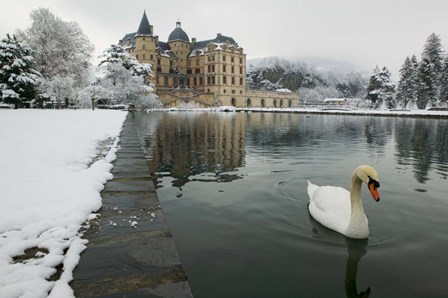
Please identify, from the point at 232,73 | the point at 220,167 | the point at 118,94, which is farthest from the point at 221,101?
the point at 220,167

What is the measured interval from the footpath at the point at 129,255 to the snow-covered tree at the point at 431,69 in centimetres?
5988

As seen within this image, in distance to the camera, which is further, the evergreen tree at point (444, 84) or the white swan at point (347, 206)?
the evergreen tree at point (444, 84)

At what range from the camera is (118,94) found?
1970 inches

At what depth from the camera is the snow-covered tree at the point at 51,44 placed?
3778 cm

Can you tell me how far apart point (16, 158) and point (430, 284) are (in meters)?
6.55

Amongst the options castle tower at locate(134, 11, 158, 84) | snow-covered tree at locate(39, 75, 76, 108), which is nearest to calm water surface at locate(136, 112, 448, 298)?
snow-covered tree at locate(39, 75, 76, 108)

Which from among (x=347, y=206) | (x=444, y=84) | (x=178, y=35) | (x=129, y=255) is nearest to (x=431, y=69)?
(x=444, y=84)

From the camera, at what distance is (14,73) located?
30391mm

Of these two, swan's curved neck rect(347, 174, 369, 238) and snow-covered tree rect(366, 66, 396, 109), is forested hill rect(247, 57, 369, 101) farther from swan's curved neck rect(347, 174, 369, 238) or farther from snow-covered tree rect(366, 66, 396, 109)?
swan's curved neck rect(347, 174, 369, 238)

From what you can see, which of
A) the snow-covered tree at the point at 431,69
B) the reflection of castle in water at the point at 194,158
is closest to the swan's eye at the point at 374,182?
the reflection of castle in water at the point at 194,158

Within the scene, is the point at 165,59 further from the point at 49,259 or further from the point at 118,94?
the point at 49,259

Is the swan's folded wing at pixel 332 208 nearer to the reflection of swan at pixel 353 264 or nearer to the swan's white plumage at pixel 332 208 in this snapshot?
the swan's white plumage at pixel 332 208

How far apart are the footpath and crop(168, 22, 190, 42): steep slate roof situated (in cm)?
9325

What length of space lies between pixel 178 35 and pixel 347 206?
9420 centimetres
